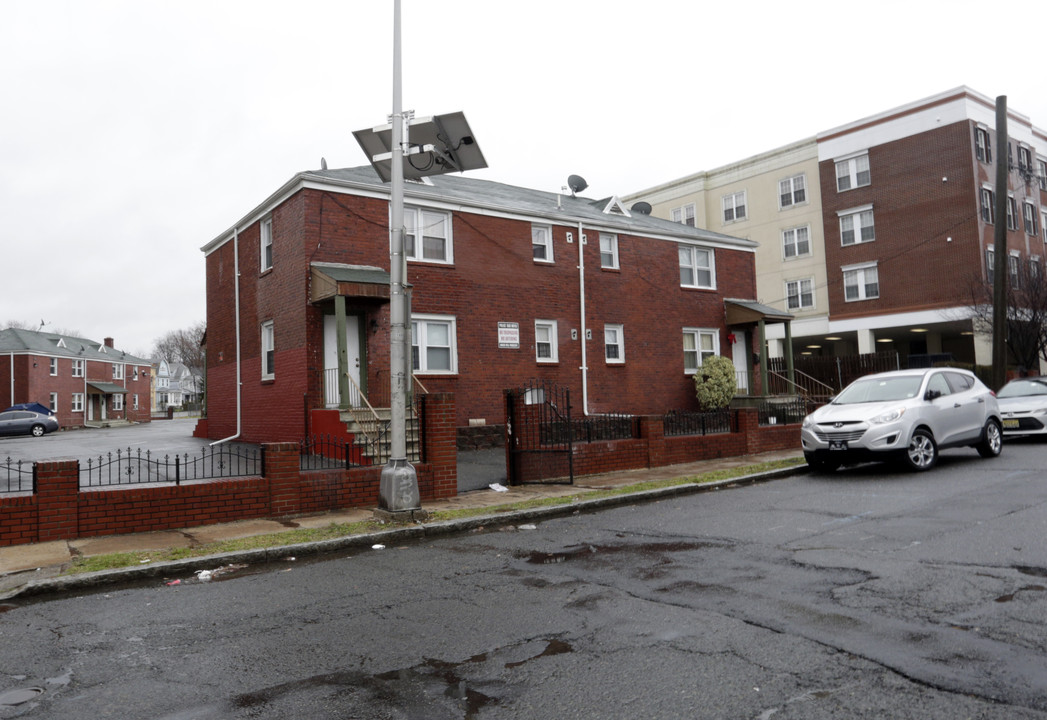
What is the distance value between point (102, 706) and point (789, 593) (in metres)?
4.45

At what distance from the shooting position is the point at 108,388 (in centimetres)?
6197

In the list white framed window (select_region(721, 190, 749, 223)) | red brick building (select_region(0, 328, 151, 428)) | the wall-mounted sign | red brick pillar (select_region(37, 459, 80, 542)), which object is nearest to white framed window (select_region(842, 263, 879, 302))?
white framed window (select_region(721, 190, 749, 223))

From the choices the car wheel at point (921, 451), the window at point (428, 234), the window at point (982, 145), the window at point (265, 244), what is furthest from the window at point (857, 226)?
the window at point (265, 244)

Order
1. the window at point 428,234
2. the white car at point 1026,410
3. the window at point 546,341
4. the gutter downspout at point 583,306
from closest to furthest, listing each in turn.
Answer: the white car at point 1026,410 < the window at point 428,234 < the window at point 546,341 < the gutter downspout at point 583,306

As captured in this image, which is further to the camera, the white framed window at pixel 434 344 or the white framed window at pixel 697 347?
the white framed window at pixel 697 347

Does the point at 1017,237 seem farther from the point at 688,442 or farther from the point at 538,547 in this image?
the point at 538,547

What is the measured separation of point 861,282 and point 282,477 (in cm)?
3246

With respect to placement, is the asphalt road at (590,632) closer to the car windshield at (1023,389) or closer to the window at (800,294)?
the car windshield at (1023,389)

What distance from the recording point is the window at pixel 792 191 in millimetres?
37031

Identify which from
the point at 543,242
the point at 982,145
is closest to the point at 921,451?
the point at 543,242

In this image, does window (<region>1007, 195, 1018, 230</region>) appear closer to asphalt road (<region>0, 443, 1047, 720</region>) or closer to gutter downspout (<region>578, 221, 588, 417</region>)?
gutter downspout (<region>578, 221, 588, 417</region>)

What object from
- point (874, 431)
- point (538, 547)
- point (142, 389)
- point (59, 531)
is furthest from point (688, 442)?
point (142, 389)

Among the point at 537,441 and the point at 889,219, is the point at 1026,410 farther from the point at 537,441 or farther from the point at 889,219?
the point at 889,219

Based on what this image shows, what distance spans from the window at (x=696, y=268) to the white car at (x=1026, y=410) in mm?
10129
